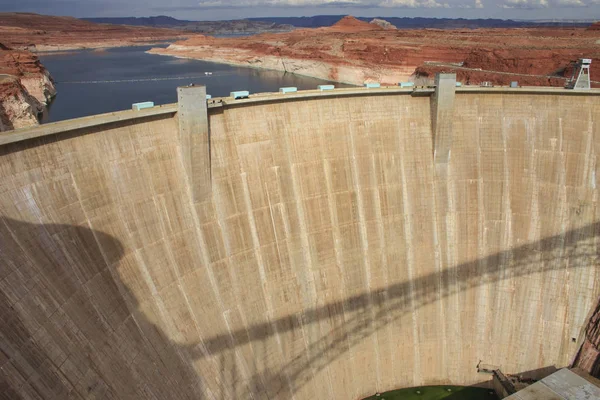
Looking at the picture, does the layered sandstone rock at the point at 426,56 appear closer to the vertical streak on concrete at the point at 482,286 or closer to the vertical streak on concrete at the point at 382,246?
the vertical streak on concrete at the point at 482,286

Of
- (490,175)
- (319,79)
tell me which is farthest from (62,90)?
(490,175)

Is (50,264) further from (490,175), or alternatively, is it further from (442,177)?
(490,175)

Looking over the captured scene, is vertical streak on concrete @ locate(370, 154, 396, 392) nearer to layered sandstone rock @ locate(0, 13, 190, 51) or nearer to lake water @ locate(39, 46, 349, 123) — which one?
lake water @ locate(39, 46, 349, 123)

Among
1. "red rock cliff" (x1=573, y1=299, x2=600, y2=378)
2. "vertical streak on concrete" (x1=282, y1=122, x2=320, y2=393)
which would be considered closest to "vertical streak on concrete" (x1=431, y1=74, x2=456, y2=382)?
"red rock cliff" (x1=573, y1=299, x2=600, y2=378)

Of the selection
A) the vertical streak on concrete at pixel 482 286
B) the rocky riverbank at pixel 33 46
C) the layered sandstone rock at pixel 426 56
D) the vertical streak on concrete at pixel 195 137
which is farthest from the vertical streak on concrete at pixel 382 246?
the rocky riverbank at pixel 33 46

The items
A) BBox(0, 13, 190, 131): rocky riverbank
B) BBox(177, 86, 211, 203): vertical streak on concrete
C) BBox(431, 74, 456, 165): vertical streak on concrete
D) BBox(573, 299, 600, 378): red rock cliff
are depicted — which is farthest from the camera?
BBox(0, 13, 190, 131): rocky riverbank

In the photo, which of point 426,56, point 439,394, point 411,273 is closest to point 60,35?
point 426,56
